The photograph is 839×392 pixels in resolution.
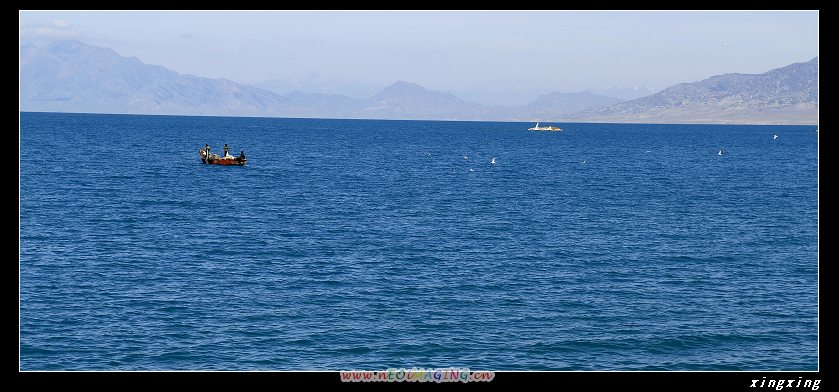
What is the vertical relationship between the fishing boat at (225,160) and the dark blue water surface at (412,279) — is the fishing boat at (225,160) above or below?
above

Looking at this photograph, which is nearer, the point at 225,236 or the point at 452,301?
the point at 452,301

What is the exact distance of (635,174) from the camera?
152 metres

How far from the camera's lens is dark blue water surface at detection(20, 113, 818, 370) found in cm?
4394

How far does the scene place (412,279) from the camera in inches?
2313

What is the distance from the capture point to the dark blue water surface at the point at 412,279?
43938mm

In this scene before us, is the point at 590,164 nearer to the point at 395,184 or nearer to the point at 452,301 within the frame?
the point at 395,184

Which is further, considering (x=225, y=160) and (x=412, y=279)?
(x=225, y=160)

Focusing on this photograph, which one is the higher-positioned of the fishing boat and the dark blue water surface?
the fishing boat

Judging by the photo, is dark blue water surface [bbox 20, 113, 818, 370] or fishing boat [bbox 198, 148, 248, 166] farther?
fishing boat [bbox 198, 148, 248, 166]

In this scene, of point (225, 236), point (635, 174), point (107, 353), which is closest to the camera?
point (107, 353)

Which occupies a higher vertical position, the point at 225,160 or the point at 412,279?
the point at 225,160

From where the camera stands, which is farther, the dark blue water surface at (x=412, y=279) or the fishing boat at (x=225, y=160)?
the fishing boat at (x=225, y=160)
